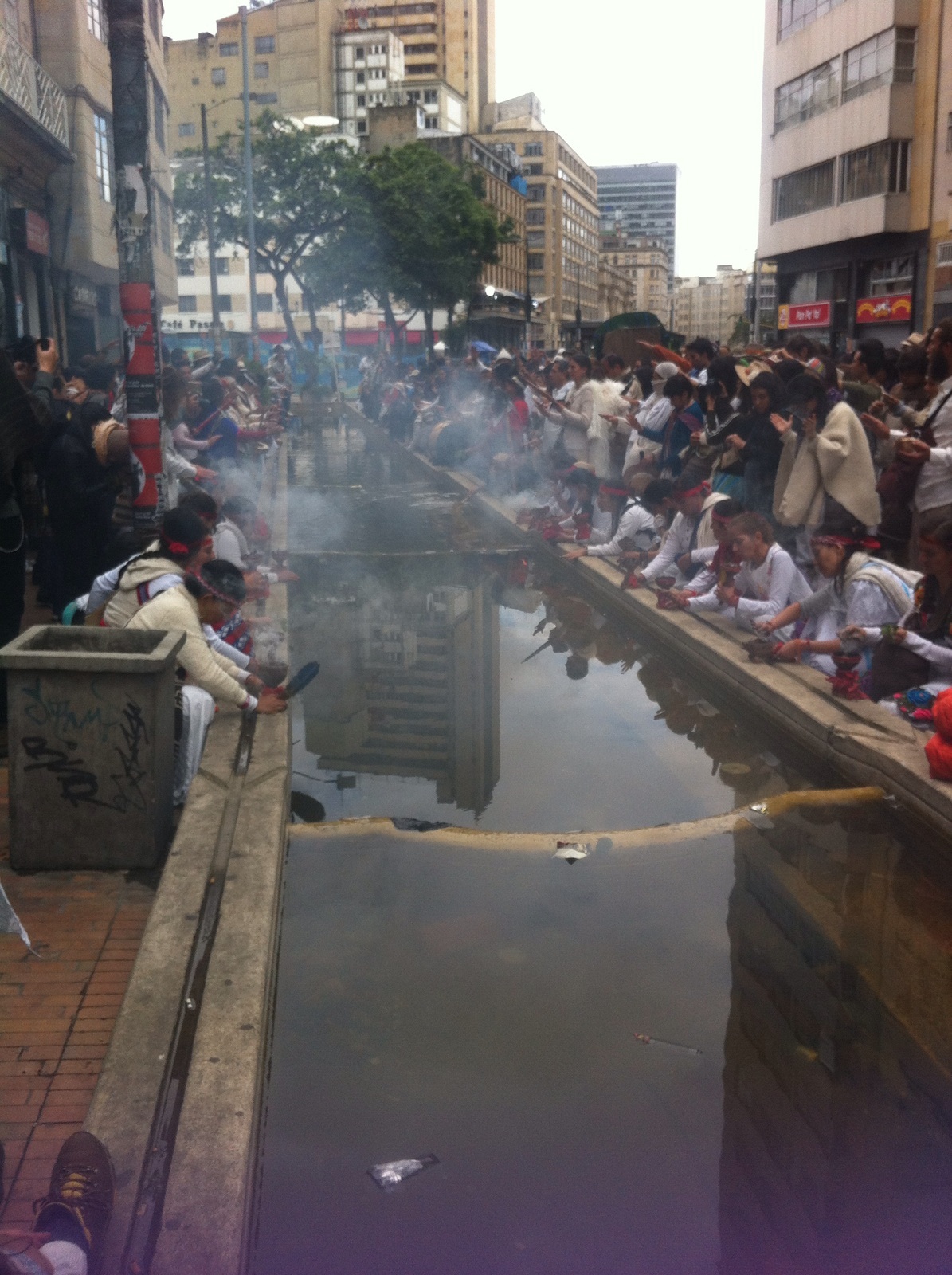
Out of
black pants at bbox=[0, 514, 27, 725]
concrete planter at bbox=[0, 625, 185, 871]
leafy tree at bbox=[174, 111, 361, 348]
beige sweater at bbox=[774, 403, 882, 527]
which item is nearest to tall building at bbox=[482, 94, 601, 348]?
leafy tree at bbox=[174, 111, 361, 348]

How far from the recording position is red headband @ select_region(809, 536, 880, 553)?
7.27 metres

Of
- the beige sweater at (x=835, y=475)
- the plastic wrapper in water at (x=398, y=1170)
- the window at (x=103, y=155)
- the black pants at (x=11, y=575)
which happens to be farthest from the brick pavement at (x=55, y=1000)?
the window at (x=103, y=155)

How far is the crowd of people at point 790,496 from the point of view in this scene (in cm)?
677

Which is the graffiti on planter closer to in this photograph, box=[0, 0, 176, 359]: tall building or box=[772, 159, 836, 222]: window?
box=[0, 0, 176, 359]: tall building

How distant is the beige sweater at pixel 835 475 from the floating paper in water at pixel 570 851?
11.9 ft

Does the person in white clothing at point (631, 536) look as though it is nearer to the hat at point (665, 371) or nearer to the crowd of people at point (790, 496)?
the crowd of people at point (790, 496)

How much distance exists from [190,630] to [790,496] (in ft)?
14.6

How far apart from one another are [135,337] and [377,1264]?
19.5ft

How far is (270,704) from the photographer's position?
624 cm

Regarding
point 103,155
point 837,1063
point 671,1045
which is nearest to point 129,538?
point 671,1045

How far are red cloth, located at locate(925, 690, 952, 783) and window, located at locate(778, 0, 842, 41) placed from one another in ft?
111

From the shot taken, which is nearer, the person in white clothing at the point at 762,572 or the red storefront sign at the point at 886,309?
the person in white clothing at the point at 762,572

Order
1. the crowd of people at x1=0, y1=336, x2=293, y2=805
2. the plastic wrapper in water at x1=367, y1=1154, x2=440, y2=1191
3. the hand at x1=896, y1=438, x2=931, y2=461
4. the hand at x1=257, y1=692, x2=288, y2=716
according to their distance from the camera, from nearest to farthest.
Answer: the plastic wrapper in water at x1=367, y1=1154, x2=440, y2=1191
the crowd of people at x1=0, y1=336, x2=293, y2=805
the hand at x1=257, y1=692, x2=288, y2=716
the hand at x1=896, y1=438, x2=931, y2=461

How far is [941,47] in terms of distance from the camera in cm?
3033
